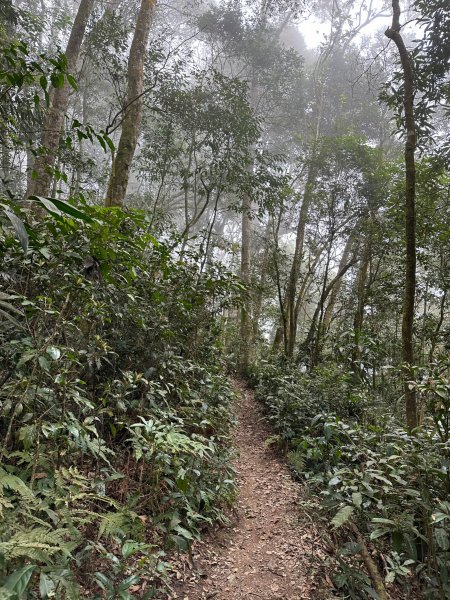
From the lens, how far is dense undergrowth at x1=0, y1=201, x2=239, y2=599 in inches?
77.6

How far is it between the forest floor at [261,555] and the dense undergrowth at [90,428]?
0.24 metres

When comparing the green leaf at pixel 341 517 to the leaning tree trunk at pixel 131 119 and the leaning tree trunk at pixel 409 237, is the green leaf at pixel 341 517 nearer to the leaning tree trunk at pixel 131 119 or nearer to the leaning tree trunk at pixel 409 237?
the leaning tree trunk at pixel 409 237

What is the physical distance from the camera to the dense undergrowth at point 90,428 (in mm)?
→ 1971

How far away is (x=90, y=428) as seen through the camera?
8.25ft

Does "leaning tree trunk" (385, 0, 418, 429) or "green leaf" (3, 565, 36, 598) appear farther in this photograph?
"leaning tree trunk" (385, 0, 418, 429)

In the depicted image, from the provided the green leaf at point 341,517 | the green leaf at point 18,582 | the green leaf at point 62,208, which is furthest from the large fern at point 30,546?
the green leaf at point 341,517

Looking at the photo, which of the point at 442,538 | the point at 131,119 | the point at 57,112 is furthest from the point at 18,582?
the point at 57,112

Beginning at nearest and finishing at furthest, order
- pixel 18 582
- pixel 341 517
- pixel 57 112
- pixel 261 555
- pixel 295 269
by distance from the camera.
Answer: pixel 18 582, pixel 341 517, pixel 261 555, pixel 57 112, pixel 295 269

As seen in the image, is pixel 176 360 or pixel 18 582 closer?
pixel 18 582

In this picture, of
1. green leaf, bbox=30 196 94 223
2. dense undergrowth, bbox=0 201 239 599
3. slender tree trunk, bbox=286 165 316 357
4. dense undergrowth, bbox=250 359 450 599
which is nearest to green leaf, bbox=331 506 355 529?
dense undergrowth, bbox=250 359 450 599

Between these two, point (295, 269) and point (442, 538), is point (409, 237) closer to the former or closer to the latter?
point (442, 538)

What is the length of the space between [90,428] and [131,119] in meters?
5.82

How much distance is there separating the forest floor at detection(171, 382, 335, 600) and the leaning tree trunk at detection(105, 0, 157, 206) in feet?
16.0

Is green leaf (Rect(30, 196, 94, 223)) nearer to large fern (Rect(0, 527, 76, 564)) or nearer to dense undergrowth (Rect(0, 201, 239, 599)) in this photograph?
dense undergrowth (Rect(0, 201, 239, 599))
